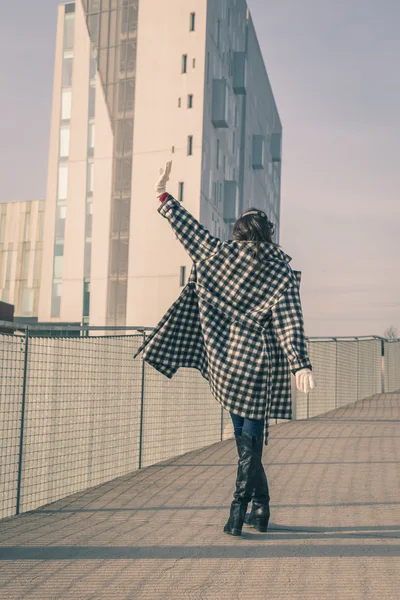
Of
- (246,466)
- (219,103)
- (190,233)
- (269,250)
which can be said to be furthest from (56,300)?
(246,466)

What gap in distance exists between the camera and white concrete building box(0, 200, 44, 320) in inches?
2955

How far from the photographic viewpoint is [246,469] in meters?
4.32

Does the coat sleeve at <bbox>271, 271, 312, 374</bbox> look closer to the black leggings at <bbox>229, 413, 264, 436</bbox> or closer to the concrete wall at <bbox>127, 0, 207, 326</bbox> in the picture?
the black leggings at <bbox>229, 413, 264, 436</bbox>

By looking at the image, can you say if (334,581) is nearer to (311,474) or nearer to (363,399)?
(311,474)

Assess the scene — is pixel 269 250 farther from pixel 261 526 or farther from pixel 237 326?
pixel 261 526

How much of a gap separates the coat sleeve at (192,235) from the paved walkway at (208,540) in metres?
1.68

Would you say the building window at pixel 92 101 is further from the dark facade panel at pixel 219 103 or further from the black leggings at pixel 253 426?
the black leggings at pixel 253 426

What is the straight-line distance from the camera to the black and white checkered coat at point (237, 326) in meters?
4.33

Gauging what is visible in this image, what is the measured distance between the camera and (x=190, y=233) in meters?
4.65

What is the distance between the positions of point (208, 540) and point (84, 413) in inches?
116

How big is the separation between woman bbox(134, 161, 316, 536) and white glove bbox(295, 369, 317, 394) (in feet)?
0.09

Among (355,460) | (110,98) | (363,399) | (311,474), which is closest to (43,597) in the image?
(311,474)

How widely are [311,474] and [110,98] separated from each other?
40.4m

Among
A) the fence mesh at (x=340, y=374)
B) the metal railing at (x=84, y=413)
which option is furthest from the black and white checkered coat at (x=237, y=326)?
the fence mesh at (x=340, y=374)
